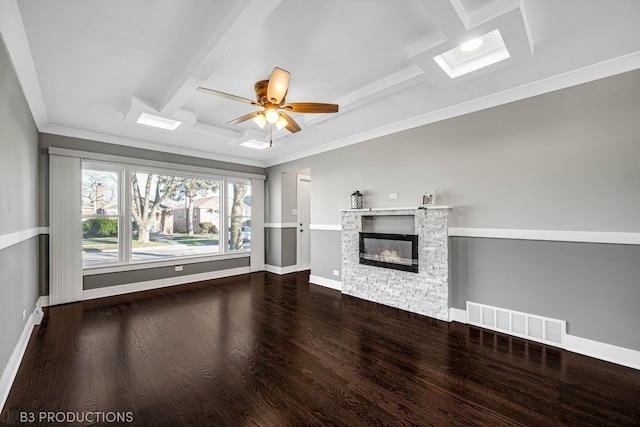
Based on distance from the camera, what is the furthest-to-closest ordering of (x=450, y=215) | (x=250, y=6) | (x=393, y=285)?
(x=393, y=285) < (x=450, y=215) < (x=250, y=6)

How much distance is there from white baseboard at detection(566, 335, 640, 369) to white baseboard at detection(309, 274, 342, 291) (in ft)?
10.3

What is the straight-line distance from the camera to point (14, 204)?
250cm

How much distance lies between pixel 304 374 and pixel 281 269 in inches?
159

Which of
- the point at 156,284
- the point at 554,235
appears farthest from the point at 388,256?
the point at 156,284

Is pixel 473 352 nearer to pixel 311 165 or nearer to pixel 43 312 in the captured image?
pixel 311 165

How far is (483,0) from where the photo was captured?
75.2 inches

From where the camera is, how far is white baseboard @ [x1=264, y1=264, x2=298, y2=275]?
20.8ft

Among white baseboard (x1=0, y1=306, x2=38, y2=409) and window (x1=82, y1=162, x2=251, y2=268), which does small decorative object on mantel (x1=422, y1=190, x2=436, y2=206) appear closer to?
window (x1=82, y1=162, x2=251, y2=268)

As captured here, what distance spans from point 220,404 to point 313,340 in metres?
1.18

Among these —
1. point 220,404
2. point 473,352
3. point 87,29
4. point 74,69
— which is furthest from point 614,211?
point 74,69

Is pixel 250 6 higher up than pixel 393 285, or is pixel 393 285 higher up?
pixel 250 6

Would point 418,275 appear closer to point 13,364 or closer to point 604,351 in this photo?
point 604,351

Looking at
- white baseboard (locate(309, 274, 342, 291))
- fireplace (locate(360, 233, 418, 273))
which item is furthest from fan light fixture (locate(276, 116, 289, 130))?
white baseboard (locate(309, 274, 342, 291))

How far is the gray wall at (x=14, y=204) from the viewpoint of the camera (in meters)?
2.12
